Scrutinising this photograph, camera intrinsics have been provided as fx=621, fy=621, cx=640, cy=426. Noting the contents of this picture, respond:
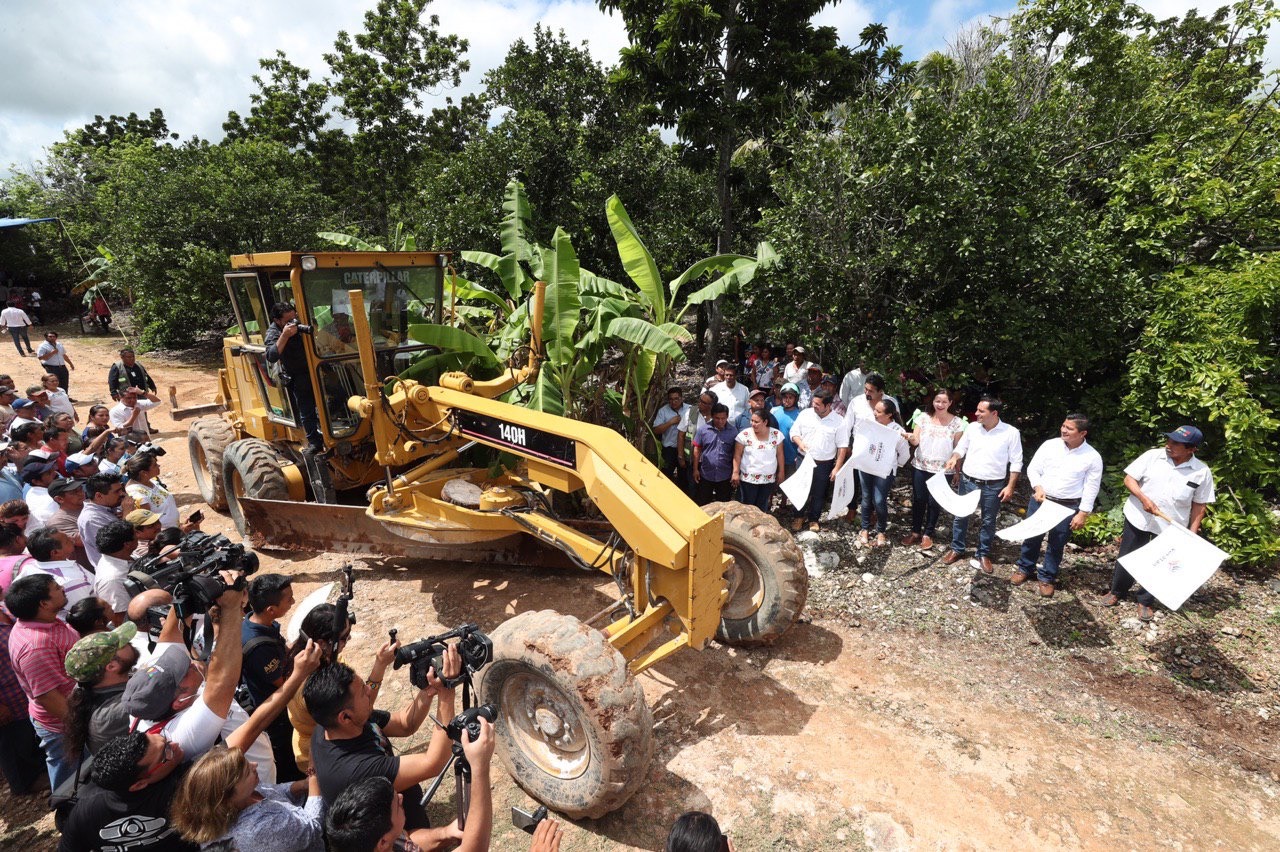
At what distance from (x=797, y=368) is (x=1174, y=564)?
14.3ft

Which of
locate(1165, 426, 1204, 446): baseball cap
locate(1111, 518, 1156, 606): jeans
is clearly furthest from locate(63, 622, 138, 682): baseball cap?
locate(1165, 426, 1204, 446): baseball cap

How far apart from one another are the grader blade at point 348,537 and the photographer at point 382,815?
A: 3074 mm

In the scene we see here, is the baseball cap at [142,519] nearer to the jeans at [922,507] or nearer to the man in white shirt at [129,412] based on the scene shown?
the man in white shirt at [129,412]

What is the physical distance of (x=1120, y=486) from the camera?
6211 mm

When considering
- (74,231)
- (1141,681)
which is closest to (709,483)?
(1141,681)

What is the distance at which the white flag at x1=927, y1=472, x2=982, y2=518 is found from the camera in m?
5.25

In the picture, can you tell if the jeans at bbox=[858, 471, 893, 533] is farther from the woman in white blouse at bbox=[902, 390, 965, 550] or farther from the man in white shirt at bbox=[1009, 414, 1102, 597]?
the man in white shirt at bbox=[1009, 414, 1102, 597]

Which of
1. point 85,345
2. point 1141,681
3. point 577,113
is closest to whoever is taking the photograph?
point 1141,681

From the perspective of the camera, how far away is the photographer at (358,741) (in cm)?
229

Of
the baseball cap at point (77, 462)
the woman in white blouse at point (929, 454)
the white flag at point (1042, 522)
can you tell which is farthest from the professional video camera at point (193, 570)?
the woman in white blouse at point (929, 454)

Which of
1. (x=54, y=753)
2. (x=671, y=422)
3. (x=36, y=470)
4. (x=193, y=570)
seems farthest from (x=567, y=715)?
(x=36, y=470)

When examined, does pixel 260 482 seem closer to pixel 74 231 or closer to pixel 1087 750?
pixel 1087 750

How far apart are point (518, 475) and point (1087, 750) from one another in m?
4.22

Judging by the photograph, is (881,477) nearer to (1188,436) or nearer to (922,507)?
(922,507)
